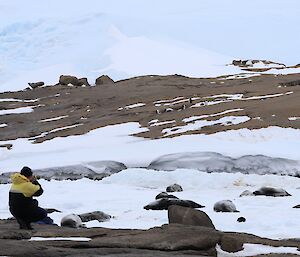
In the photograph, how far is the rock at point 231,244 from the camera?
303 inches

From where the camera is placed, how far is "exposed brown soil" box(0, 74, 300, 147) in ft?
81.9

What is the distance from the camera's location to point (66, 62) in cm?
7956

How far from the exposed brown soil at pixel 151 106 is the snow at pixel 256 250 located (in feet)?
48.6

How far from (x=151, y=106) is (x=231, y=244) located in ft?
78.4

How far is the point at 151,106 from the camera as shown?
31469 mm

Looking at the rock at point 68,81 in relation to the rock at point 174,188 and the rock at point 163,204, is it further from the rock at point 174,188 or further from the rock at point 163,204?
the rock at point 163,204

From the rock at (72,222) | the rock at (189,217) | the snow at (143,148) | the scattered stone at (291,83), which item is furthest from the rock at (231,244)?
the scattered stone at (291,83)

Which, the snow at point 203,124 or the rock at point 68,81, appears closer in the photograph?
the snow at point 203,124

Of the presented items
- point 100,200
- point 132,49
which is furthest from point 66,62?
point 100,200

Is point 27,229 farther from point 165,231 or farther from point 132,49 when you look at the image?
point 132,49

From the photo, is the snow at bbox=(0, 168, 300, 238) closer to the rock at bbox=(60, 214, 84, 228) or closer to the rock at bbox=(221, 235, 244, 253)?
the rock at bbox=(60, 214, 84, 228)

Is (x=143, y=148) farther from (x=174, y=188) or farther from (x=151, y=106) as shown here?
(x=151, y=106)

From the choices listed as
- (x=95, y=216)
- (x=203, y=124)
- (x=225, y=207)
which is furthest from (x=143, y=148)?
(x=95, y=216)

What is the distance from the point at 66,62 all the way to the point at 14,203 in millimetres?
70541
